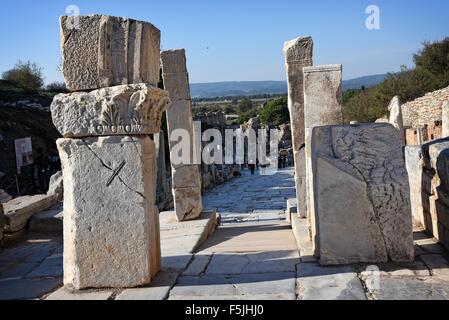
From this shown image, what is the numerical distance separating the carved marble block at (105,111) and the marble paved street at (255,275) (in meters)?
1.35

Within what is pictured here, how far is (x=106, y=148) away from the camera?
389cm

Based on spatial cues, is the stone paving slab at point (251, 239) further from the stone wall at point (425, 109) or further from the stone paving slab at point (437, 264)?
the stone wall at point (425, 109)

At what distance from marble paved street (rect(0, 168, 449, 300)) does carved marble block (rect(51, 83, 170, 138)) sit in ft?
4.44

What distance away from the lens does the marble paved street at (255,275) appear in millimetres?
3582

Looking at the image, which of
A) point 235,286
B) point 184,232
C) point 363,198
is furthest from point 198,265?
point 184,232

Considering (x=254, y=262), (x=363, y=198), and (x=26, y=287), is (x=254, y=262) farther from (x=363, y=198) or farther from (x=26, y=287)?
(x=26, y=287)

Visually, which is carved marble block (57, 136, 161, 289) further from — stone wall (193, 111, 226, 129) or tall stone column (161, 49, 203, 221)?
stone wall (193, 111, 226, 129)

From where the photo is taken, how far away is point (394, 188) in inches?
162

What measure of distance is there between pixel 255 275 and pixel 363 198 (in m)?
1.19

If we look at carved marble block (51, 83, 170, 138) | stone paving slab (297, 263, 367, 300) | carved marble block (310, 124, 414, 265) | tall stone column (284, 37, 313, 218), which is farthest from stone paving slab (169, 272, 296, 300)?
tall stone column (284, 37, 313, 218)

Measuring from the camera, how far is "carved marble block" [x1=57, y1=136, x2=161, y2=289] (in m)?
3.87
